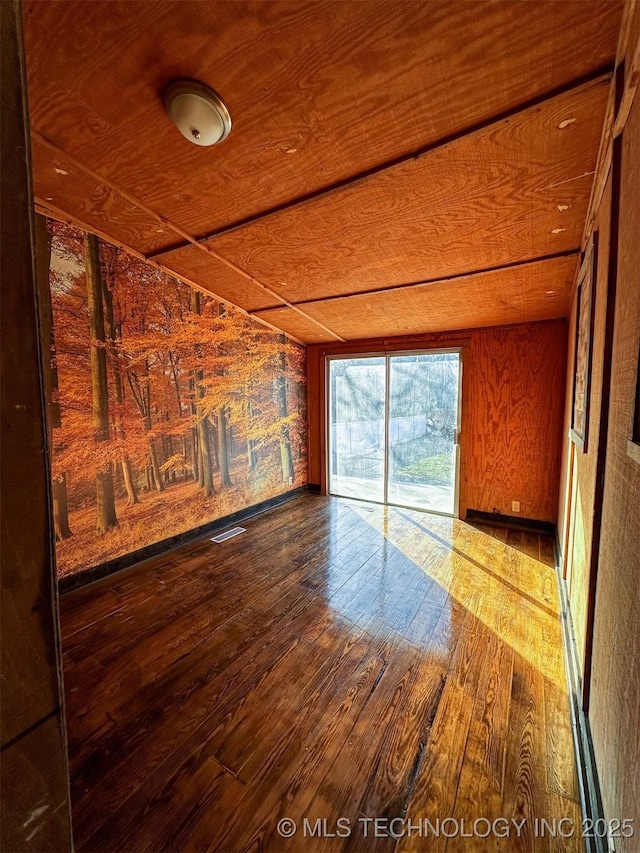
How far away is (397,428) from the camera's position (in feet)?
14.7

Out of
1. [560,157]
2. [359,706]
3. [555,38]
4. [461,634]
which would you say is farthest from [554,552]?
[555,38]

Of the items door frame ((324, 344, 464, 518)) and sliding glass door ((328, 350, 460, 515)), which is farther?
sliding glass door ((328, 350, 460, 515))

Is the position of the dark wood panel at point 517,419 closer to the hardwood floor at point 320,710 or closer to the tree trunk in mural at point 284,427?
the hardwood floor at point 320,710

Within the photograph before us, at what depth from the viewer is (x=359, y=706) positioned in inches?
61.4

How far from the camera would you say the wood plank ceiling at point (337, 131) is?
110 centimetres

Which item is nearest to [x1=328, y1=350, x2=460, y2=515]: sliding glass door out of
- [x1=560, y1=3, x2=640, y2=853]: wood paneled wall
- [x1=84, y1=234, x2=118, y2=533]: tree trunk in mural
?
[x1=560, y1=3, x2=640, y2=853]: wood paneled wall

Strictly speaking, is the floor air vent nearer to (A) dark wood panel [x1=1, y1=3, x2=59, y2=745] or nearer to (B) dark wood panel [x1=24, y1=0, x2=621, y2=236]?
(A) dark wood panel [x1=1, y1=3, x2=59, y2=745]

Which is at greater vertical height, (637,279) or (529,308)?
(529,308)

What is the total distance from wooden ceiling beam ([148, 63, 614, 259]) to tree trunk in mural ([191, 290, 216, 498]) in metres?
0.82

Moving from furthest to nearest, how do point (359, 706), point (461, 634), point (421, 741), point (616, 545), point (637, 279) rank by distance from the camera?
1. point (461, 634)
2. point (359, 706)
3. point (421, 741)
4. point (616, 545)
5. point (637, 279)

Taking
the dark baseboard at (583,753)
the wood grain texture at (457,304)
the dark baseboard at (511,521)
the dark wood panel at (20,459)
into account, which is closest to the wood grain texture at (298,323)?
the wood grain texture at (457,304)

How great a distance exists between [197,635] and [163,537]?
54.3 inches

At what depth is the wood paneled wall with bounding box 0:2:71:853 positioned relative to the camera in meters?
0.54

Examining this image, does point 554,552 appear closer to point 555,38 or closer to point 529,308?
point 529,308
